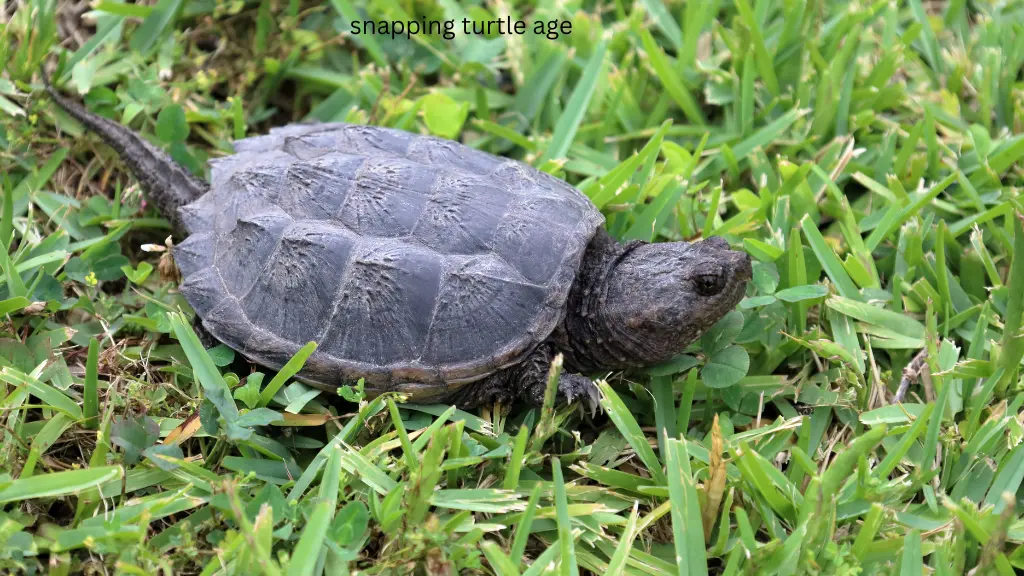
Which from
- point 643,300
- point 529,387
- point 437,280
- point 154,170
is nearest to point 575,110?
point 643,300

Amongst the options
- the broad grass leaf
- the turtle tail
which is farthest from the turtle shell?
the broad grass leaf

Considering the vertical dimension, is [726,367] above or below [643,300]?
below

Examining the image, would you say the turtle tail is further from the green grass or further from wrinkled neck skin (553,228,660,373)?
wrinkled neck skin (553,228,660,373)

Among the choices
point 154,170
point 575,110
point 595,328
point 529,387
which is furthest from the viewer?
point 575,110

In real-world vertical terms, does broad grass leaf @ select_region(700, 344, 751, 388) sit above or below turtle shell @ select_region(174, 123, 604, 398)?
below

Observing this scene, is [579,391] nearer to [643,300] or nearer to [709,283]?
[643,300]

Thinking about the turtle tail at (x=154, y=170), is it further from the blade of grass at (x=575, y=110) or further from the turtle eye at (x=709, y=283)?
the turtle eye at (x=709, y=283)

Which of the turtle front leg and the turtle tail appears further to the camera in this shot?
the turtle tail

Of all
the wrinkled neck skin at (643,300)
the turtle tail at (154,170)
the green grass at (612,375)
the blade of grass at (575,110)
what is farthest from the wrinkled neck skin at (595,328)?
the turtle tail at (154,170)
